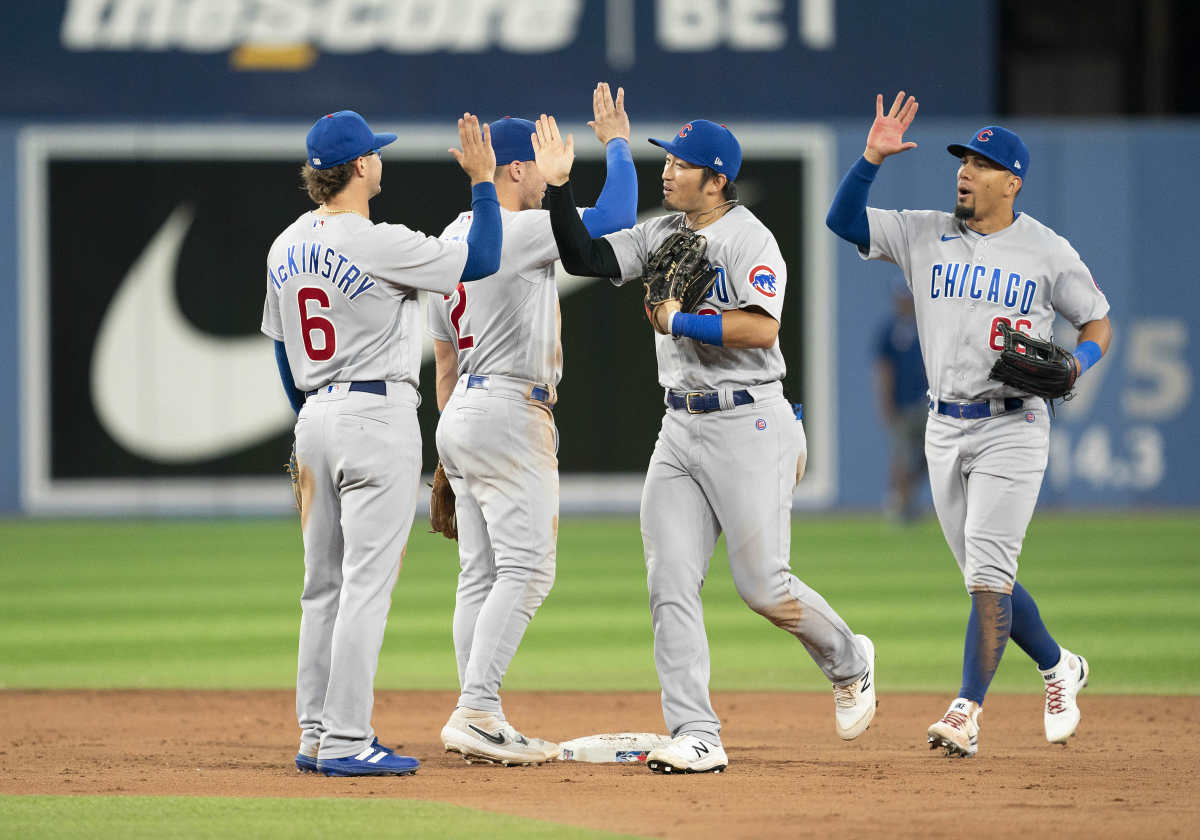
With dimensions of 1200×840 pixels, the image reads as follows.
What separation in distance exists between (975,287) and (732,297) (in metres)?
0.99

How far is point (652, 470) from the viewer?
5.69 m

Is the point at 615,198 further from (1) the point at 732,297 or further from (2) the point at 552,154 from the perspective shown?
(1) the point at 732,297

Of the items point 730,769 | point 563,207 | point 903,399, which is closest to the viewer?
point 563,207

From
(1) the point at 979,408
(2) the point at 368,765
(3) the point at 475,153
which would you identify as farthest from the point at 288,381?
(1) the point at 979,408

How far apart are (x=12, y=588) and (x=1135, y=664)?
6.99 meters

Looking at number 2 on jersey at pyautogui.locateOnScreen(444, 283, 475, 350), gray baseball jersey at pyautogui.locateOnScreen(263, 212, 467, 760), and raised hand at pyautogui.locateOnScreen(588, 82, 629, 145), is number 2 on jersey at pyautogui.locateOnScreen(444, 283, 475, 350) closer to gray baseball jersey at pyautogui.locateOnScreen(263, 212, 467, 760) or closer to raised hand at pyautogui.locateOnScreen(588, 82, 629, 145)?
gray baseball jersey at pyautogui.locateOnScreen(263, 212, 467, 760)

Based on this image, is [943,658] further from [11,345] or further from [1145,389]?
[11,345]

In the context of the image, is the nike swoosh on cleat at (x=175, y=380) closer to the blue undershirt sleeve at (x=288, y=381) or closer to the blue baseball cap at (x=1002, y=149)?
the blue baseball cap at (x=1002, y=149)

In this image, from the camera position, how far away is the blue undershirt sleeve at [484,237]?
17.8ft

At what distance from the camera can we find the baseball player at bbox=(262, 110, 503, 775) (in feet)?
17.6

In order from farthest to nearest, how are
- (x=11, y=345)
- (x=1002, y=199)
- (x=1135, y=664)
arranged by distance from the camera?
(x=11, y=345)
(x=1135, y=664)
(x=1002, y=199)

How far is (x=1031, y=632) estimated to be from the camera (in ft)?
20.0

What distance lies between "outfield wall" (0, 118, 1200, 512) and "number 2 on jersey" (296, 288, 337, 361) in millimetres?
10855

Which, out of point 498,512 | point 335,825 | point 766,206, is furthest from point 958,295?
point 766,206
